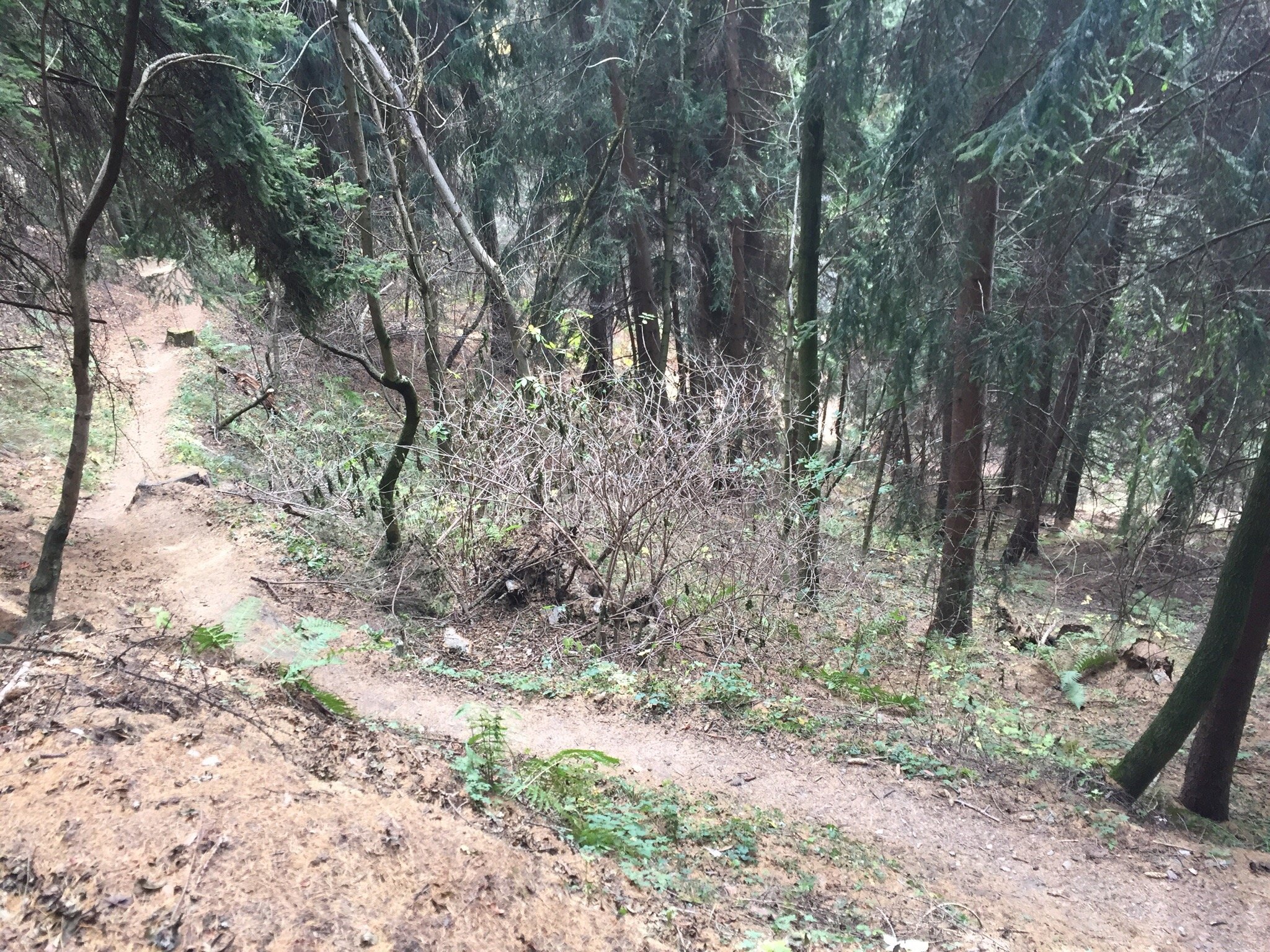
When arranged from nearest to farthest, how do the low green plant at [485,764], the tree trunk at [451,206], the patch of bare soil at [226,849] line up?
→ the patch of bare soil at [226,849] → the low green plant at [485,764] → the tree trunk at [451,206]

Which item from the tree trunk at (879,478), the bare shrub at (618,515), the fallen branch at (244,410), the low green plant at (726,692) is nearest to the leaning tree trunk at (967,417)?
the tree trunk at (879,478)

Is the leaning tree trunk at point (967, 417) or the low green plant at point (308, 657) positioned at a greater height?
the leaning tree trunk at point (967, 417)

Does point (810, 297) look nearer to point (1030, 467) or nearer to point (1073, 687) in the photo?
point (1030, 467)

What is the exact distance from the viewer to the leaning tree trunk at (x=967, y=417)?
8727mm

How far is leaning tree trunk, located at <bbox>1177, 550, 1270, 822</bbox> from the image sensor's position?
18.8 ft

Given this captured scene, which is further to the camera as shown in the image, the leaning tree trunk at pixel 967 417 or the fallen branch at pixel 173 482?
the fallen branch at pixel 173 482

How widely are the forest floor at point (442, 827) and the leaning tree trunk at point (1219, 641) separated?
55 centimetres

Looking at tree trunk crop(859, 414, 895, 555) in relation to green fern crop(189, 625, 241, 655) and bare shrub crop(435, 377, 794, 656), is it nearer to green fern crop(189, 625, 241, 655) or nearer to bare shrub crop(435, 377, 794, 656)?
bare shrub crop(435, 377, 794, 656)

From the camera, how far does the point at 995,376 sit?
8219 millimetres

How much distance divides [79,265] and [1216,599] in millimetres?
8929

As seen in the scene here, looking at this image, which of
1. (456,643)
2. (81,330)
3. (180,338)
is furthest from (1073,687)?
(180,338)

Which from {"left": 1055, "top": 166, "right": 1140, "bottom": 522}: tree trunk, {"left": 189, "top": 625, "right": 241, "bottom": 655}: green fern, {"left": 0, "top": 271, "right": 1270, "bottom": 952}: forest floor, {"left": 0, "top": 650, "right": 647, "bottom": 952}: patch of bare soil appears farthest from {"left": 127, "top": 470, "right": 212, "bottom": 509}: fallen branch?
{"left": 1055, "top": 166, "right": 1140, "bottom": 522}: tree trunk

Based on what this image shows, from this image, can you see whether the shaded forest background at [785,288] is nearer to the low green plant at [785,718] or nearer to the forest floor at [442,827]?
the low green plant at [785,718]

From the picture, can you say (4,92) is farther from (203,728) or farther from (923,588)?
(923,588)
